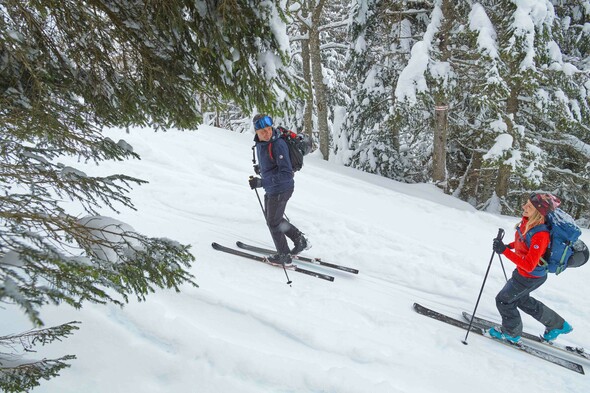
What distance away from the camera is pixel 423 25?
13109 millimetres

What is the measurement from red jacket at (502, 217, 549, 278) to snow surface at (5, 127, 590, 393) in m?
1.17

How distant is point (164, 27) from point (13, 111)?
1.47 m

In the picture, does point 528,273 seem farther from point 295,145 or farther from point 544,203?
point 295,145

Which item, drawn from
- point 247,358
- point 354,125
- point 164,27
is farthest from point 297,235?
point 354,125

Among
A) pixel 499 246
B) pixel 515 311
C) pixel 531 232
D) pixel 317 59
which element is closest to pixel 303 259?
pixel 499 246

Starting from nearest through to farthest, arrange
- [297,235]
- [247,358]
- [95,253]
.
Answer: [95,253]
[247,358]
[297,235]

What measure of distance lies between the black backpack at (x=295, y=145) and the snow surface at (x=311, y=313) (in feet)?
6.10

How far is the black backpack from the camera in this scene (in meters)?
6.09

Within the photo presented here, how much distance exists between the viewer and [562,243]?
4789 mm

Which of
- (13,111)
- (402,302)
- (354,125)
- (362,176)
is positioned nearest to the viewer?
A: (13,111)

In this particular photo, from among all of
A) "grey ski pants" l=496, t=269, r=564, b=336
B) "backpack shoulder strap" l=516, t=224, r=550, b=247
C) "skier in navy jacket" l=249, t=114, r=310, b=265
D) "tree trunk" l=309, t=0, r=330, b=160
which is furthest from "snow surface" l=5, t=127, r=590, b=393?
"tree trunk" l=309, t=0, r=330, b=160

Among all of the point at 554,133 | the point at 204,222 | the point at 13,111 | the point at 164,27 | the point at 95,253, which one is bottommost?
the point at 204,222

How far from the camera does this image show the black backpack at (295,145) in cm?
609

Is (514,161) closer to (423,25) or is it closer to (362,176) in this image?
(362,176)
